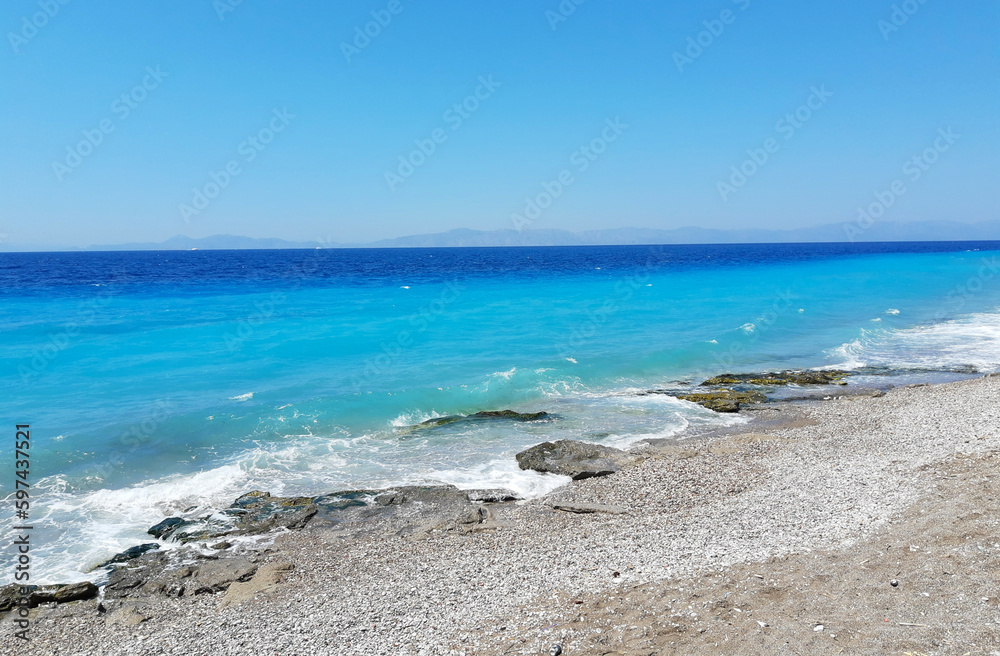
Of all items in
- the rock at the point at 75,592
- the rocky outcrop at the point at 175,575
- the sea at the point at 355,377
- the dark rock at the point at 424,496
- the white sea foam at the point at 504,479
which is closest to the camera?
the rock at the point at 75,592

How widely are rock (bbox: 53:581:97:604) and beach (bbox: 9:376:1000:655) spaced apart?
170 millimetres

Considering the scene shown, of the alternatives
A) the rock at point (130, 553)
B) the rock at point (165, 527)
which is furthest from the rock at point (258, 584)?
the rock at point (165, 527)

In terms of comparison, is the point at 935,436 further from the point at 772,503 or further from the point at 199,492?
the point at 199,492

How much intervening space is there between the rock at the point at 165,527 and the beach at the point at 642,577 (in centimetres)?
247

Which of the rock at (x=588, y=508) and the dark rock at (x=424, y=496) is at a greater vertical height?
the rock at (x=588, y=508)

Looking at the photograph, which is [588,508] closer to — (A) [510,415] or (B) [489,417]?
(A) [510,415]

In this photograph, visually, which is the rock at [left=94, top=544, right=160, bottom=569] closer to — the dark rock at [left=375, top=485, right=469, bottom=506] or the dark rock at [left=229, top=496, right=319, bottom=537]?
the dark rock at [left=229, top=496, right=319, bottom=537]

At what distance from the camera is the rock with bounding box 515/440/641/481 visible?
1509cm

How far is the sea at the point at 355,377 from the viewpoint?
1501 centimetres

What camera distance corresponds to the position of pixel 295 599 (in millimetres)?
9305

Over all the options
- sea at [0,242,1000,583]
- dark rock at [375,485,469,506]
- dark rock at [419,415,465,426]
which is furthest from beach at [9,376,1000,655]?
dark rock at [419,415,465,426]

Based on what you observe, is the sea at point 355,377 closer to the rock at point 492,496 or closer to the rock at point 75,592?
the rock at point 492,496

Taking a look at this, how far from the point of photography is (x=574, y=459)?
15750 millimetres

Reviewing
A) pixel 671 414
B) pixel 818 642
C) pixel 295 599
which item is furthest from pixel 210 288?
pixel 818 642
